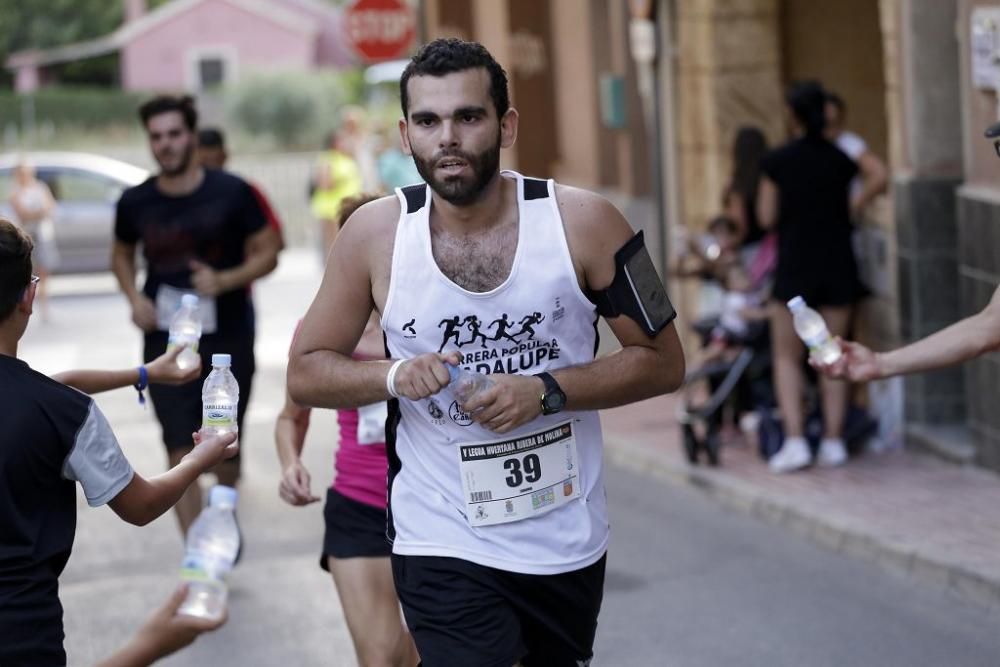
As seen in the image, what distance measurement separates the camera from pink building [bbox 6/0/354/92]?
76188 mm

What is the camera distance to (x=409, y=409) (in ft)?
13.9

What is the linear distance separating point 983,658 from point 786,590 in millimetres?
1312

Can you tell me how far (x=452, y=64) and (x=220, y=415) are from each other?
3.41 ft

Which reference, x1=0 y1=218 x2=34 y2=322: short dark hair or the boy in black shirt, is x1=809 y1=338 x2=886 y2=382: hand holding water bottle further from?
x1=0 y1=218 x2=34 y2=322: short dark hair

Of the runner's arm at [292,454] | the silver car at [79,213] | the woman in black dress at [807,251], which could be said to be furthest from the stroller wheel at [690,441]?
the silver car at [79,213]

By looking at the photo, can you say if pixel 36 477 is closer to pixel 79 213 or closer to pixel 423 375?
pixel 423 375

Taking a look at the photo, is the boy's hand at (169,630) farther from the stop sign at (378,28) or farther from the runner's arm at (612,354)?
the stop sign at (378,28)

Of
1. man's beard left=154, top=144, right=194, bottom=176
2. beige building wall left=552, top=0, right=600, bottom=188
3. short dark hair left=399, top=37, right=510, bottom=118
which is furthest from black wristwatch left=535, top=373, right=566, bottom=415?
beige building wall left=552, top=0, right=600, bottom=188

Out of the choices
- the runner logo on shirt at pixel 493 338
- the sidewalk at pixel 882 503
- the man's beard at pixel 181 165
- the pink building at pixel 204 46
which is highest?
the pink building at pixel 204 46

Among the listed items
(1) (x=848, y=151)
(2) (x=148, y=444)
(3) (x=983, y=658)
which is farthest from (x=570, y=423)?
(2) (x=148, y=444)

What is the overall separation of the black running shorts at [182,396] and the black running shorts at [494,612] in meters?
3.68

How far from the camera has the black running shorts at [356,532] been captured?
5242mm

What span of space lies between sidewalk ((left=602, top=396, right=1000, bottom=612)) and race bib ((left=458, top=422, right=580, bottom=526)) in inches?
139

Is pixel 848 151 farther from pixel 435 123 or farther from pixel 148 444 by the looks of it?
pixel 435 123
